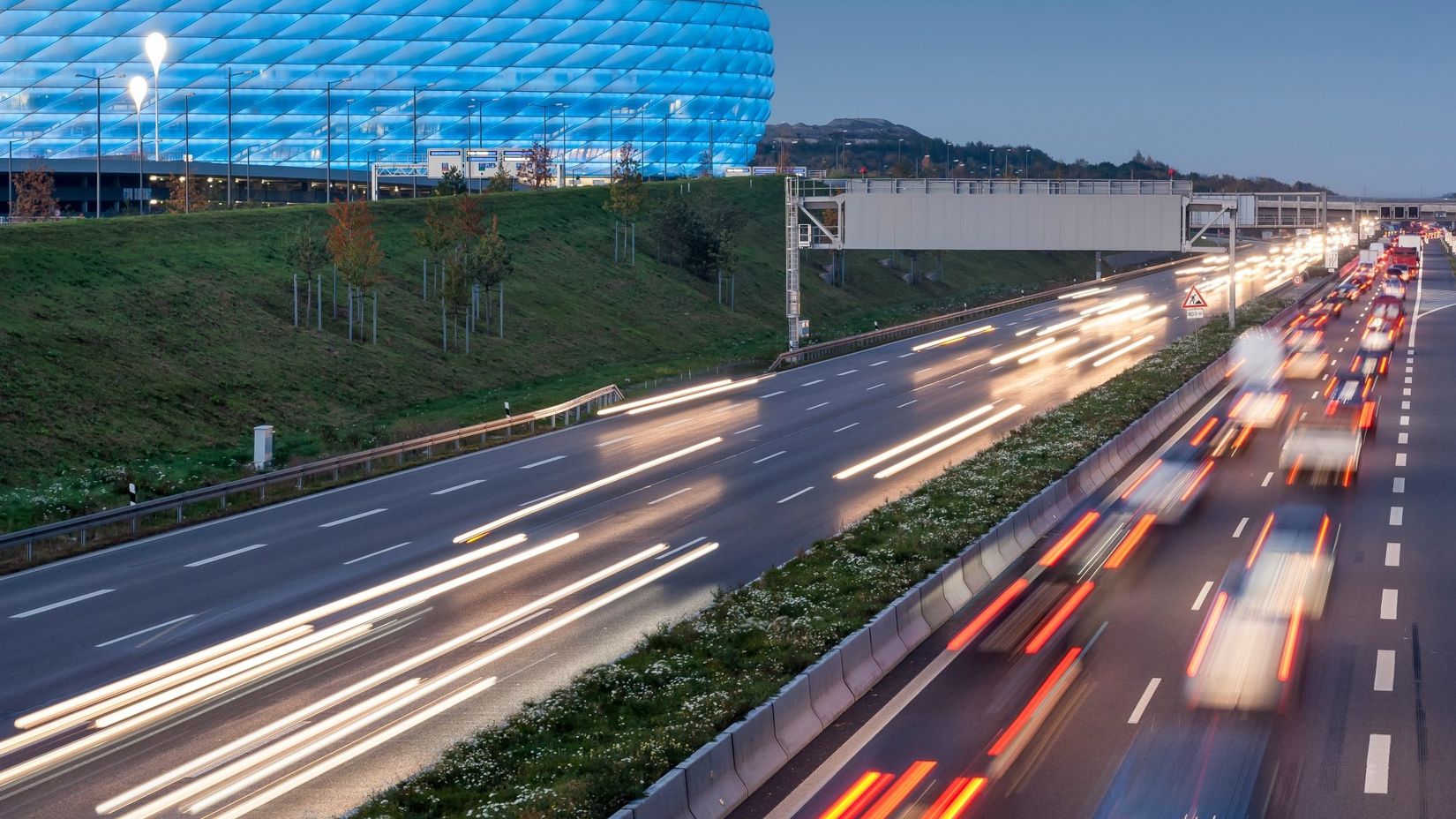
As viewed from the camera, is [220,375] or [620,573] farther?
[220,375]

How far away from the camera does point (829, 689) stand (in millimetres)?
18328

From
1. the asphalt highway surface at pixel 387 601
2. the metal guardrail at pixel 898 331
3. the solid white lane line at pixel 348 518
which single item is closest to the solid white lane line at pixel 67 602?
the asphalt highway surface at pixel 387 601

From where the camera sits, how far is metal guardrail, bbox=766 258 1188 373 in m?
67.6

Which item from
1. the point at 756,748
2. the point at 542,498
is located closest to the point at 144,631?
the point at 756,748

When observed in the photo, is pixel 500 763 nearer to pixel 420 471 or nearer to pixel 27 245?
pixel 420 471

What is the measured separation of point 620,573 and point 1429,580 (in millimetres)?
13505

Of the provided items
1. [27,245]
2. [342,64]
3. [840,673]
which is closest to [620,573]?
[840,673]

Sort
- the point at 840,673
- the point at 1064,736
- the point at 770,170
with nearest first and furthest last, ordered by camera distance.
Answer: the point at 1064,736 < the point at 840,673 < the point at 770,170

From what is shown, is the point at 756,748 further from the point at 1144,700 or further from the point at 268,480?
the point at 268,480

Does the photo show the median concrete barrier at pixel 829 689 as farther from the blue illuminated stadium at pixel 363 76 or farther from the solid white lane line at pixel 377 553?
the blue illuminated stadium at pixel 363 76

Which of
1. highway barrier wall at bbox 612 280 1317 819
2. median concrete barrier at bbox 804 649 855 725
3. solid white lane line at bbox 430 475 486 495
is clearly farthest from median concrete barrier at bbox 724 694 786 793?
solid white lane line at bbox 430 475 486 495

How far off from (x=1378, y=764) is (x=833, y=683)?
6.02 metres

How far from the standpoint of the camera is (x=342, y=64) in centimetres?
13875

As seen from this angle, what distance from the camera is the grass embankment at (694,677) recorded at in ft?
48.6
